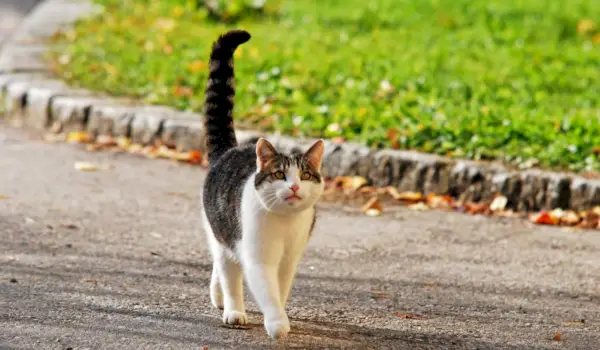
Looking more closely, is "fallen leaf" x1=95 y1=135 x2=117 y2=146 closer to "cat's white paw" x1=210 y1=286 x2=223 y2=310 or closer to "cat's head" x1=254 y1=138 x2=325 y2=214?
"cat's white paw" x1=210 y1=286 x2=223 y2=310

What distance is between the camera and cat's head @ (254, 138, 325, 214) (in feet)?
13.0

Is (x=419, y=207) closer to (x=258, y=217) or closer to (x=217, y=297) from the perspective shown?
(x=217, y=297)

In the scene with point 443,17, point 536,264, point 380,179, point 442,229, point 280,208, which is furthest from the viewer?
point 443,17

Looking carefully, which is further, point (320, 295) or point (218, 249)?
point (320, 295)

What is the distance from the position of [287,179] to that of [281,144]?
10.2 feet

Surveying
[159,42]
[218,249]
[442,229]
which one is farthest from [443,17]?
[218,249]

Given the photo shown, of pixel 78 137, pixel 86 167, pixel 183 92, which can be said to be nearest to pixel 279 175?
pixel 86 167

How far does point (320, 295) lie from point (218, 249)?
658 millimetres

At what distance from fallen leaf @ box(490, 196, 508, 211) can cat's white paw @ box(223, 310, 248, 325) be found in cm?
250

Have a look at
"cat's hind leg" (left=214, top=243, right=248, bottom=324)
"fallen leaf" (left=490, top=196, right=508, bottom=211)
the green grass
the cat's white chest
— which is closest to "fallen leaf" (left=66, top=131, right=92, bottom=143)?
the green grass

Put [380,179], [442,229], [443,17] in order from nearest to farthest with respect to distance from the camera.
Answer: [442,229], [380,179], [443,17]

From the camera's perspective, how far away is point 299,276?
5117mm

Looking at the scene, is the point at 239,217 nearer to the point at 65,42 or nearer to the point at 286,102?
the point at 286,102

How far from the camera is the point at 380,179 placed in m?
6.83
